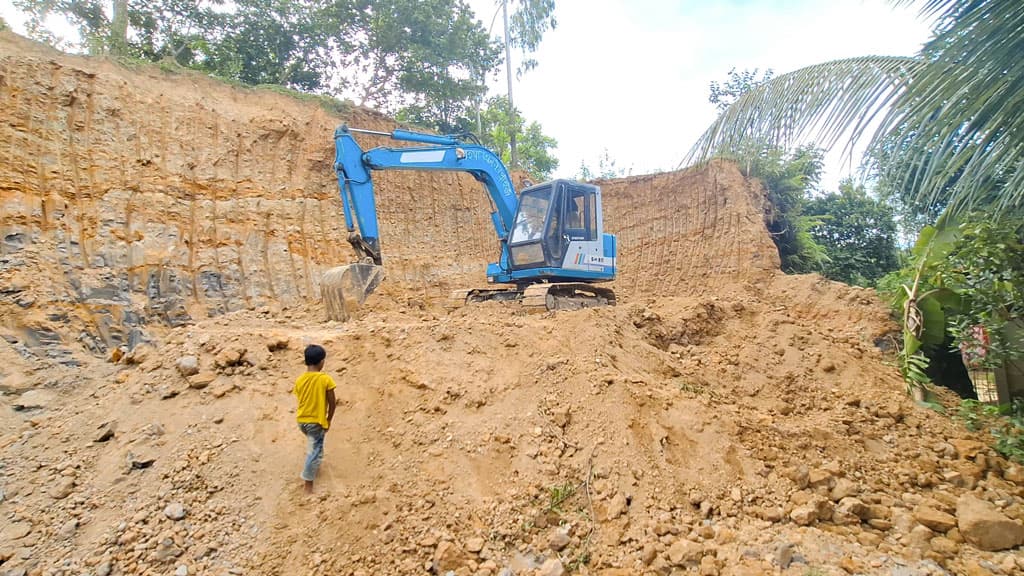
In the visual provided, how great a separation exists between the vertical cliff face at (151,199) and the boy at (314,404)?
4742 millimetres

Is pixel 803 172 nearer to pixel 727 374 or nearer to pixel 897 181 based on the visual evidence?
pixel 727 374

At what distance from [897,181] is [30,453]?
23.4 ft

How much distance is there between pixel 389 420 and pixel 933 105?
454 centimetres

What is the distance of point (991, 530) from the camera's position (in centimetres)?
340

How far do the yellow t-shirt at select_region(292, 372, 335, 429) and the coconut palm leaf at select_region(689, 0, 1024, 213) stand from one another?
3298 millimetres

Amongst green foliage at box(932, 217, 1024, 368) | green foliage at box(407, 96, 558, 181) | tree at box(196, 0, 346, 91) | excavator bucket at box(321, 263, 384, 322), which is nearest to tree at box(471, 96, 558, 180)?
green foliage at box(407, 96, 558, 181)

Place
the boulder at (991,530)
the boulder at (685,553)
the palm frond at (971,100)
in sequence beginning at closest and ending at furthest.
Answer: the palm frond at (971,100) < the boulder at (685,553) < the boulder at (991,530)

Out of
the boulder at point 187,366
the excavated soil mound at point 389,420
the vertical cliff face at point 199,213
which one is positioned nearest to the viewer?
the excavated soil mound at point 389,420

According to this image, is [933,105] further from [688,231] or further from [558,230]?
[688,231]

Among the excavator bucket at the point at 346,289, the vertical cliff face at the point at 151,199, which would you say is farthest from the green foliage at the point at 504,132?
the excavator bucket at the point at 346,289

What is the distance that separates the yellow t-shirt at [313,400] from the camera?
3.89 m

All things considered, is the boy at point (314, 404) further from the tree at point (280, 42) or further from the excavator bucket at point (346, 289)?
the tree at point (280, 42)

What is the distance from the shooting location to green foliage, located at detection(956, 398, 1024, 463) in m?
4.75

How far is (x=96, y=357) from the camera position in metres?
6.62
